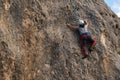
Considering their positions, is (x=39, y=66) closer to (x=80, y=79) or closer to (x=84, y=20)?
(x=80, y=79)

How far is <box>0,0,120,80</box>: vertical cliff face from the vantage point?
1869cm

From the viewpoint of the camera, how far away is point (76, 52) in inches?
855

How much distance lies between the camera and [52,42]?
68.7 feet

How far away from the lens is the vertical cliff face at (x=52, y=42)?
61.3ft

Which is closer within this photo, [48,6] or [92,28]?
[48,6]

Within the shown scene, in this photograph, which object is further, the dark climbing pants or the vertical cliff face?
the dark climbing pants

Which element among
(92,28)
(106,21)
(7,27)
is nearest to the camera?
(7,27)

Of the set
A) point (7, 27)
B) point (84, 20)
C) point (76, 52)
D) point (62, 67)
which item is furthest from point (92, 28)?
point (7, 27)

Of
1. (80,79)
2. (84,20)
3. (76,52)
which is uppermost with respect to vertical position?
(84,20)

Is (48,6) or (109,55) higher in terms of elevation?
(48,6)

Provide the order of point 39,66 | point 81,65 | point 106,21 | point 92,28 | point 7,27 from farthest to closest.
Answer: point 106,21
point 92,28
point 81,65
point 39,66
point 7,27

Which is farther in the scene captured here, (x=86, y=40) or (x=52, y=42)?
(x=86, y=40)

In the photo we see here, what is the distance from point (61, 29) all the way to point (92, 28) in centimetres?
233

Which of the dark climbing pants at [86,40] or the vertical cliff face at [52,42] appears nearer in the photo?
the vertical cliff face at [52,42]
